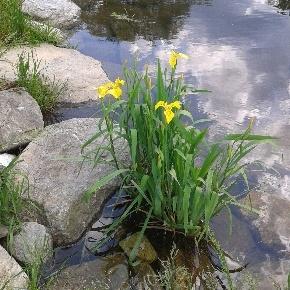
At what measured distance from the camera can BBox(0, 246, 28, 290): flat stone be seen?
3078 millimetres

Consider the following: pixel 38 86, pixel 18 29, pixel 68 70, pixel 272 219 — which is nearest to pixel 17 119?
pixel 38 86

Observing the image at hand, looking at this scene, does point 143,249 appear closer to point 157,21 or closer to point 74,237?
point 74,237

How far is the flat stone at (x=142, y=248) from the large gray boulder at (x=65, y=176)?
0.35m

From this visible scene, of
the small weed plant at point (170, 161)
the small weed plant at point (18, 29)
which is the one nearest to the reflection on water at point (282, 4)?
the small weed plant at point (18, 29)

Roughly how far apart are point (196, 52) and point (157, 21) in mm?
1124

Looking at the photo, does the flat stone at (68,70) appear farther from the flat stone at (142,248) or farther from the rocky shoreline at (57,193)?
the flat stone at (142,248)

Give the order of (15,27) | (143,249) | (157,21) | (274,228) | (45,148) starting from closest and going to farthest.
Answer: (143,249)
(274,228)
(45,148)
(15,27)
(157,21)

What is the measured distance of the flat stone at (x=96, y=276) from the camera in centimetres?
A: 332

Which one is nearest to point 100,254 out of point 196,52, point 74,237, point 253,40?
point 74,237

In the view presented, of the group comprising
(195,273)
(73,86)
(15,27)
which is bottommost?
(195,273)

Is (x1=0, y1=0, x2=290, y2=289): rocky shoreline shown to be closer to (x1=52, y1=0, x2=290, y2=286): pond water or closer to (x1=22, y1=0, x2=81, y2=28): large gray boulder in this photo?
(x1=52, y1=0, x2=290, y2=286): pond water

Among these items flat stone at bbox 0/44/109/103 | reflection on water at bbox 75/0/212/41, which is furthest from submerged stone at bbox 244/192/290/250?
reflection on water at bbox 75/0/212/41

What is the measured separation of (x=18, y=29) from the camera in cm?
611

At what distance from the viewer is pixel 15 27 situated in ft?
19.9
